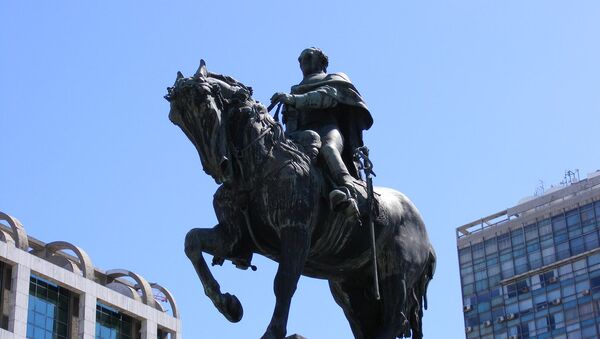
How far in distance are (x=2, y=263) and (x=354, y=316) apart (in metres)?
60.4

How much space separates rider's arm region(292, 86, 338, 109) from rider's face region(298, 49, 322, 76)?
1.93 ft

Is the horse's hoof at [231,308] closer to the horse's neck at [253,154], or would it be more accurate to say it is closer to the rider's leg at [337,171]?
the horse's neck at [253,154]

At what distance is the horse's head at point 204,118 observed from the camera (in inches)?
448

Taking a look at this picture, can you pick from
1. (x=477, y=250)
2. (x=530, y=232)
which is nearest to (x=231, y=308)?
(x=530, y=232)

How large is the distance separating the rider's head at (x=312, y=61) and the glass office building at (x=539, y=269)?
3496 inches

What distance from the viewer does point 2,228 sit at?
73.3 m

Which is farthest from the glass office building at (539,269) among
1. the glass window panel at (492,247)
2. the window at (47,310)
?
the window at (47,310)

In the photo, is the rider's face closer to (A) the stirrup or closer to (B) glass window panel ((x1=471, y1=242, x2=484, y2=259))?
(A) the stirrup

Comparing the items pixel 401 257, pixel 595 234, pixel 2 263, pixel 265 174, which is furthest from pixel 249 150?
pixel 595 234

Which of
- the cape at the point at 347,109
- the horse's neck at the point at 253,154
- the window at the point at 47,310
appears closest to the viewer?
the horse's neck at the point at 253,154

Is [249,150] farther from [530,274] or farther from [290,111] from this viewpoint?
[530,274]

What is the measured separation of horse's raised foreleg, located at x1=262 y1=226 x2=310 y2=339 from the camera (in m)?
11.3

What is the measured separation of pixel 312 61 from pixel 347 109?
686mm

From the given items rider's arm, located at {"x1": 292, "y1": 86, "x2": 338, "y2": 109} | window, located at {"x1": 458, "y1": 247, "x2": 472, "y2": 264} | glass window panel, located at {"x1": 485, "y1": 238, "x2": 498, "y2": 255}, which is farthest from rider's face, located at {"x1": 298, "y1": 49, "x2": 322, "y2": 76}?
window, located at {"x1": 458, "y1": 247, "x2": 472, "y2": 264}
